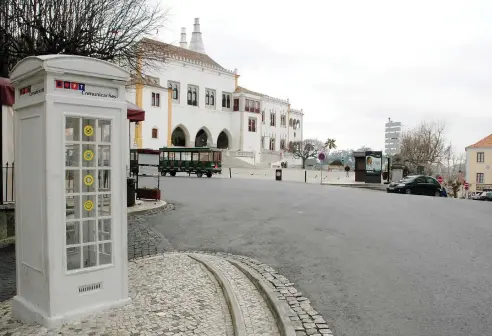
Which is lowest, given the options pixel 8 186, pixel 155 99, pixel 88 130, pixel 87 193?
pixel 8 186

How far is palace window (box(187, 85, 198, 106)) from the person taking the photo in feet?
198

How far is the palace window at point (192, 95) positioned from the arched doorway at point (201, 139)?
4.97 meters

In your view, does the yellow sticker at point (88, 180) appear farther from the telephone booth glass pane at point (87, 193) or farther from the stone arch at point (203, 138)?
the stone arch at point (203, 138)

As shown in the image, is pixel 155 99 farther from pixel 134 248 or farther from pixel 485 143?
pixel 485 143

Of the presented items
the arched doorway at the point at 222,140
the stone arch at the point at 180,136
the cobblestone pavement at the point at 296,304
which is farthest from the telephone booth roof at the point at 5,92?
the arched doorway at the point at 222,140

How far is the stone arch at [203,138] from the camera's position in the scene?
63.7 m

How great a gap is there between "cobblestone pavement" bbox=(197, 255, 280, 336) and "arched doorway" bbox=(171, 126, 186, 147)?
54950 mm

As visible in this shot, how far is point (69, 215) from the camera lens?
14.7ft

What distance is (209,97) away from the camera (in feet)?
208

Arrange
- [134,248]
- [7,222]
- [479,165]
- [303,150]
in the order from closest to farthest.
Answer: [134,248]
[7,222]
[479,165]
[303,150]

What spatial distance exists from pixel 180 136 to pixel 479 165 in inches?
1999

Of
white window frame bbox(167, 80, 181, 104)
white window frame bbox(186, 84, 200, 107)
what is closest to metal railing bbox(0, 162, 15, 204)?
white window frame bbox(167, 80, 181, 104)

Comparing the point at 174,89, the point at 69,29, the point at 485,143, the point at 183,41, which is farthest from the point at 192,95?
the point at 485,143

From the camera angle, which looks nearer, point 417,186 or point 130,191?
point 130,191
